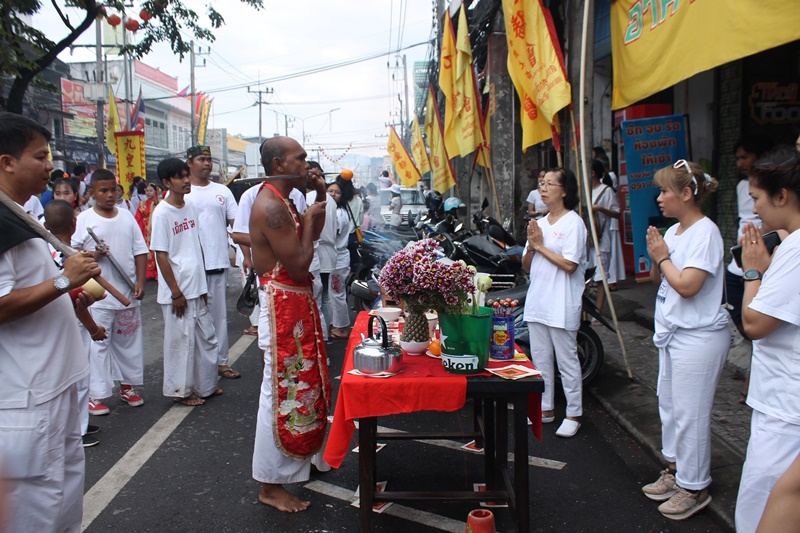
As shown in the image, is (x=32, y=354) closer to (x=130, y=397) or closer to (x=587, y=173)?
(x=130, y=397)

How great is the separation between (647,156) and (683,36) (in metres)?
2.56

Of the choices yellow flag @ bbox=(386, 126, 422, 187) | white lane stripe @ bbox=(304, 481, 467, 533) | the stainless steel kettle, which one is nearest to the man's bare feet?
white lane stripe @ bbox=(304, 481, 467, 533)

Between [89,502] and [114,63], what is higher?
[114,63]

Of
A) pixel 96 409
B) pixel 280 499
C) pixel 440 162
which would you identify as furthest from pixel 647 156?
pixel 440 162

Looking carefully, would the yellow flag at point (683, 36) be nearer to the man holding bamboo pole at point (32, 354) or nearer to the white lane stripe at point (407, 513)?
the white lane stripe at point (407, 513)

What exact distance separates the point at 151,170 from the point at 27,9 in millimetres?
34610

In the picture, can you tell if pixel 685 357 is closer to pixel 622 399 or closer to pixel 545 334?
pixel 545 334

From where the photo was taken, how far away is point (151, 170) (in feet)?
136

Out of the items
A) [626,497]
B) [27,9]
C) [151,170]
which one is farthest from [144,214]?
[151,170]

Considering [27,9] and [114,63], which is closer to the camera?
[27,9]

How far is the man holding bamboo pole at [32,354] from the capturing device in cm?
216

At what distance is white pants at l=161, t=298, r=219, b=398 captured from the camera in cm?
520

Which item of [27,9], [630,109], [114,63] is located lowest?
[630,109]

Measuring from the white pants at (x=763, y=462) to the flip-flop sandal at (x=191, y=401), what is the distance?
165 inches
